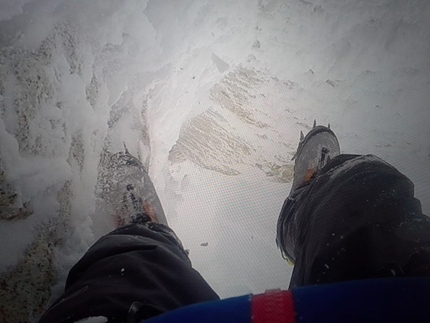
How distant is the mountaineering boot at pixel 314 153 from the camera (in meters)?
1.06

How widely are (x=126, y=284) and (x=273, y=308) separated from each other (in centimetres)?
26

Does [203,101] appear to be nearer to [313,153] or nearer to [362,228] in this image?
[313,153]

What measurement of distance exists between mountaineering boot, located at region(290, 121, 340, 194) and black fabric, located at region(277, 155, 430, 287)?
1.23 feet

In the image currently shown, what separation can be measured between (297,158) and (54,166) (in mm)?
818

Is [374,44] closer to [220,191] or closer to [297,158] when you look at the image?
[297,158]

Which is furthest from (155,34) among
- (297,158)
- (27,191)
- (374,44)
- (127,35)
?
(374,44)

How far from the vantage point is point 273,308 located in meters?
0.26

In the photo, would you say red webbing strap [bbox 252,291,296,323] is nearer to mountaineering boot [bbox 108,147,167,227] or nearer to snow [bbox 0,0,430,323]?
snow [bbox 0,0,430,323]

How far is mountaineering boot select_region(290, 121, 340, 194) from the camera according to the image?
3.49ft

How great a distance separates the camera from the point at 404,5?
1.06 metres

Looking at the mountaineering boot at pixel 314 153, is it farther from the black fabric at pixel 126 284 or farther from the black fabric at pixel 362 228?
the black fabric at pixel 126 284

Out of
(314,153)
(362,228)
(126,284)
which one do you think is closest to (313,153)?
(314,153)

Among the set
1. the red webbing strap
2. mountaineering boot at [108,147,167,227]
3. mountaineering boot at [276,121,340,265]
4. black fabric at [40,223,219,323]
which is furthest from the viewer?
mountaineering boot at [276,121,340,265]

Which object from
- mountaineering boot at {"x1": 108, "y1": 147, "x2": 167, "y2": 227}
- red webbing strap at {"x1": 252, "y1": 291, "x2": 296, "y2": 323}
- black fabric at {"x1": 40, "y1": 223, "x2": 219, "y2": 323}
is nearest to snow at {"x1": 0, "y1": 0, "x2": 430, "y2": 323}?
mountaineering boot at {"x1": 108, "y1": 147, "x2": 167, "y2": 227}
